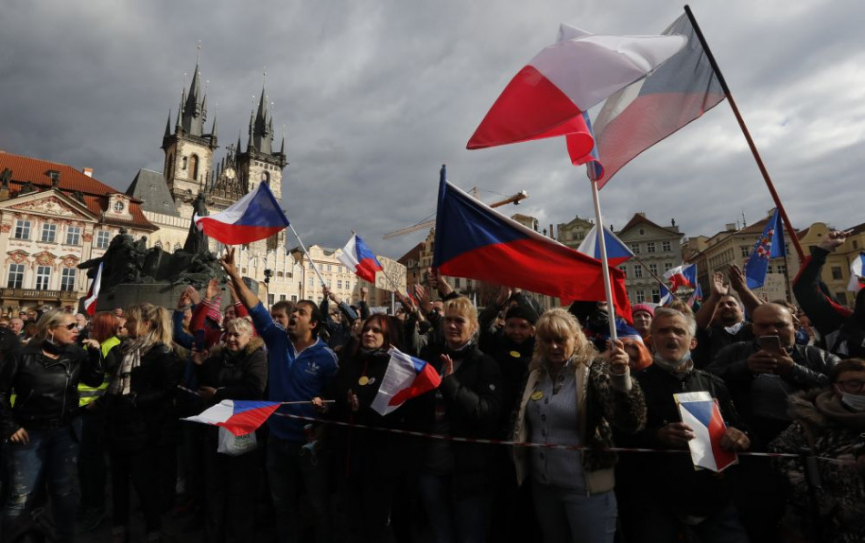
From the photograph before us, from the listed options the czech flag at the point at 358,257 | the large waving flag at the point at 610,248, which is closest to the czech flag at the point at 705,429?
the large waving flag at the point at 610,248

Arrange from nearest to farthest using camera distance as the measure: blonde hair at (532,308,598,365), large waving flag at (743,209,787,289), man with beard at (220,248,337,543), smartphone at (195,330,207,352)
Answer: blonde hair at (532,308,598,365) < man with beard at (220,248,337,543) < smartphone at (195,330,207,352) < large waving flag at (743,209,787,289)

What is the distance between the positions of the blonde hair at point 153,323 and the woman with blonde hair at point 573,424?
139 inches

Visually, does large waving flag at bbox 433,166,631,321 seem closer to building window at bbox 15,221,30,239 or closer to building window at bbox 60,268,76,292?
building window at bbox 60,268,76,292

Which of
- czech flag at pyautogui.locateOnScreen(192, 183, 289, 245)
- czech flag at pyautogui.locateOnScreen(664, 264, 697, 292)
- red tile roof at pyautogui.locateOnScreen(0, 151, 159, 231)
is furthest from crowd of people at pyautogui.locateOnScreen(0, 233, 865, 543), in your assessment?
red tile roof at pyautogui.locateOnScreen(0, 151, 159, 231)

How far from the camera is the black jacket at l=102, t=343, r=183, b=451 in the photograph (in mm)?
4051

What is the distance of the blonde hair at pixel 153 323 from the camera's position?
14.4 ft

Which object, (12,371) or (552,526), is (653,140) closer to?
(552,526)

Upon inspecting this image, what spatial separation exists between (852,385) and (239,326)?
4.36 meters

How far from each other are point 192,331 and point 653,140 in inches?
225

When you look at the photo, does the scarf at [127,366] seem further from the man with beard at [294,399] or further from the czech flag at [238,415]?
the czech flag at [238,415]

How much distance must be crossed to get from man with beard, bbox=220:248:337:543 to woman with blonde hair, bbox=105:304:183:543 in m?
1.03

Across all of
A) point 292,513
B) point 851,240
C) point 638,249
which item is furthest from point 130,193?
point 851,240

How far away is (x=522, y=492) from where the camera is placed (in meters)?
3.33

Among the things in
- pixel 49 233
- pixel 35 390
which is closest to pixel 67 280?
pixel 49 233
